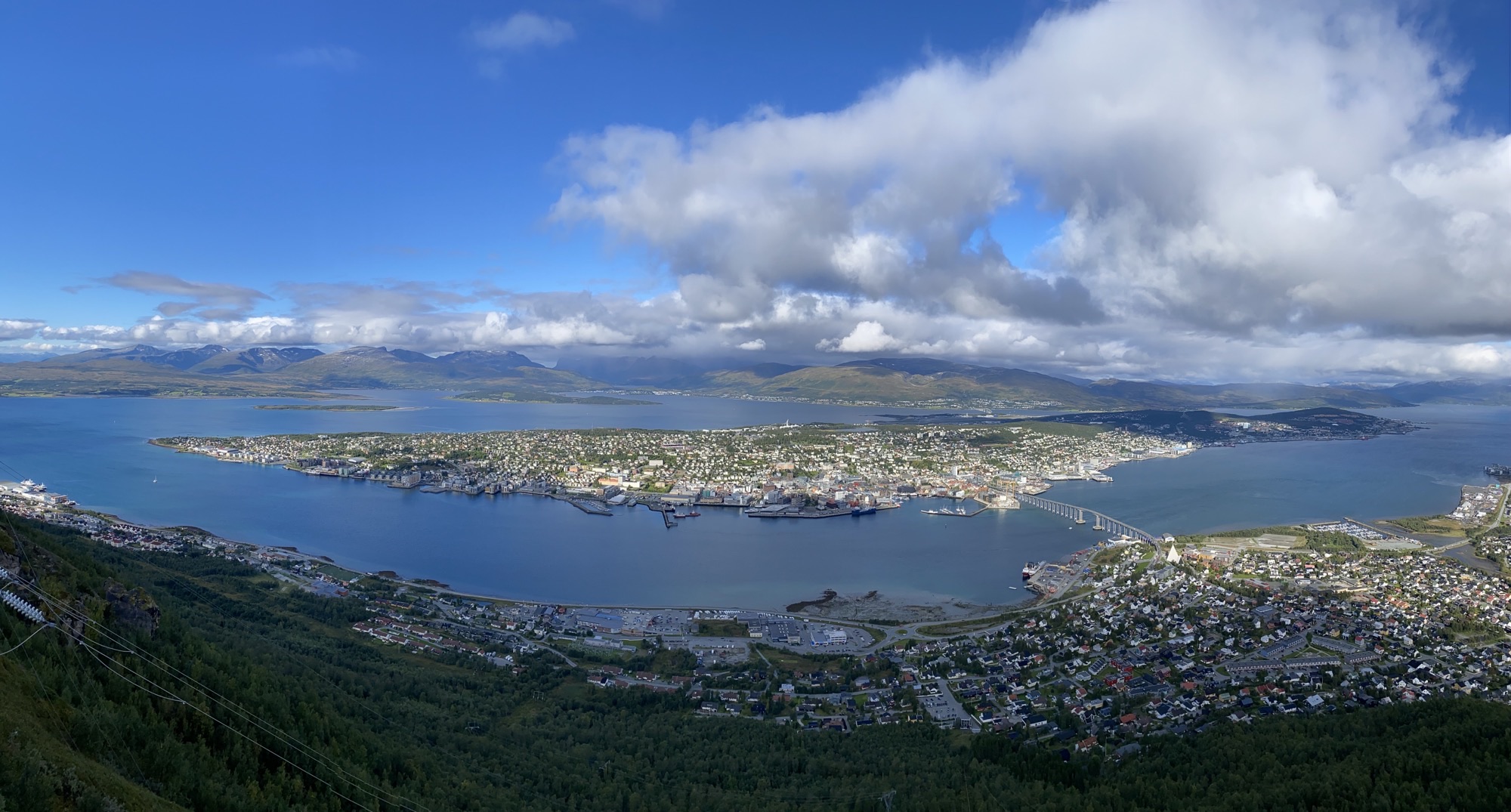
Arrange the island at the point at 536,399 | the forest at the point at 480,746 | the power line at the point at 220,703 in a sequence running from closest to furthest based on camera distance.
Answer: the forest at the point at 480,746 → the power line at the point at 220,703 → the island at the point at 536,399

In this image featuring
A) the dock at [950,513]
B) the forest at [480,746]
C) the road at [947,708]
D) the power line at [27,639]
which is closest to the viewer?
the power line at [27,639]

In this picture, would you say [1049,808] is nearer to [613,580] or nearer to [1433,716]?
[1433,716]

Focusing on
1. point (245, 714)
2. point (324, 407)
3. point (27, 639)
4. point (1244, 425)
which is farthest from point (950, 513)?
point (324, 407)

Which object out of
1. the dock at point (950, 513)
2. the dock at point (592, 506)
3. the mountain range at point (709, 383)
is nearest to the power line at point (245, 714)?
the dock at point (592, 506)

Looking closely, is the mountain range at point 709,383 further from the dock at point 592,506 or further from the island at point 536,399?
the dock at point 592,506

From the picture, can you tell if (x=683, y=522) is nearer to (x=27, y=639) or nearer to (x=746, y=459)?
(x=746, y=459)

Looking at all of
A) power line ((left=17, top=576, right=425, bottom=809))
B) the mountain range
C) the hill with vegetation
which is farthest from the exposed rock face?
the mountain range

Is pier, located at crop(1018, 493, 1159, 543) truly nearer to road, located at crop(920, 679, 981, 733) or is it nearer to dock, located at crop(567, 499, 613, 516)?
road, located at crop(920, 679, 981, 733)
